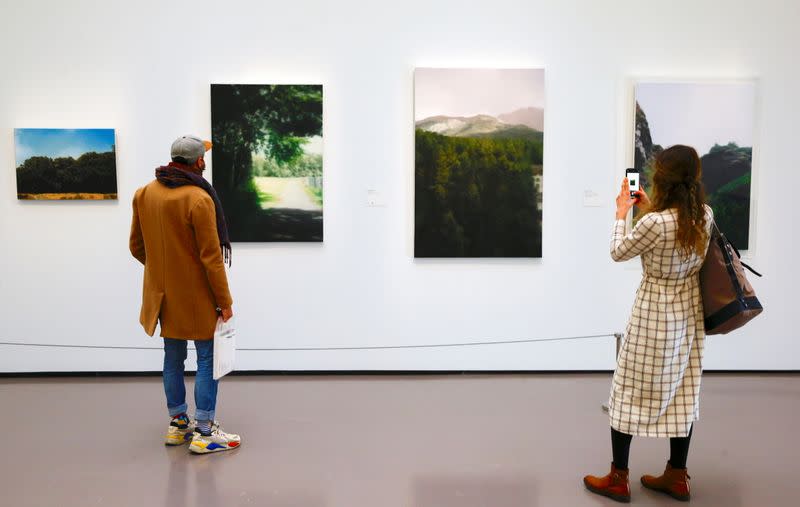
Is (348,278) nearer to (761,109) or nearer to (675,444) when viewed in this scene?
(675,444)

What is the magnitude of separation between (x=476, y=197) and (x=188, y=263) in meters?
2.84

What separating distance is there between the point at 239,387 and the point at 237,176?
1.89 m

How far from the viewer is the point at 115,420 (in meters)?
4.59

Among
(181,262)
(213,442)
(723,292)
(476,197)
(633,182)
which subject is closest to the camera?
(723,292)

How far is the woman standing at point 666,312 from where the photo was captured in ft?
10.2

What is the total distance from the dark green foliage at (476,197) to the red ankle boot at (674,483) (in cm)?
268

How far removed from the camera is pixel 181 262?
3826 mm

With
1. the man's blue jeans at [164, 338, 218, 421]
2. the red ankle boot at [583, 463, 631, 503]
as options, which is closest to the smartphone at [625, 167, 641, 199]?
the red ankle boot at [583, 463, 631, 503]

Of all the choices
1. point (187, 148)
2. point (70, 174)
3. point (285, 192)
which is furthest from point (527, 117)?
point (70, 174)

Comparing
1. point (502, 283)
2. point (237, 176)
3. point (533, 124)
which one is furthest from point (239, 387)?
point (533, 124)

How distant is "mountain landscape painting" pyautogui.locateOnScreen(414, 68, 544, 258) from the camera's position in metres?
5.68

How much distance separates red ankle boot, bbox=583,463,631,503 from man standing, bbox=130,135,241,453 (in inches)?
89.5

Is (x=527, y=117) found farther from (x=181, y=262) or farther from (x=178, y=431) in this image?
(x=178, y=431)

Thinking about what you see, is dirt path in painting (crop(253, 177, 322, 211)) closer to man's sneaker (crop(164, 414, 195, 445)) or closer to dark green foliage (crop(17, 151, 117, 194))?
dark green foliage (crop(17, 151, 117, 194))
